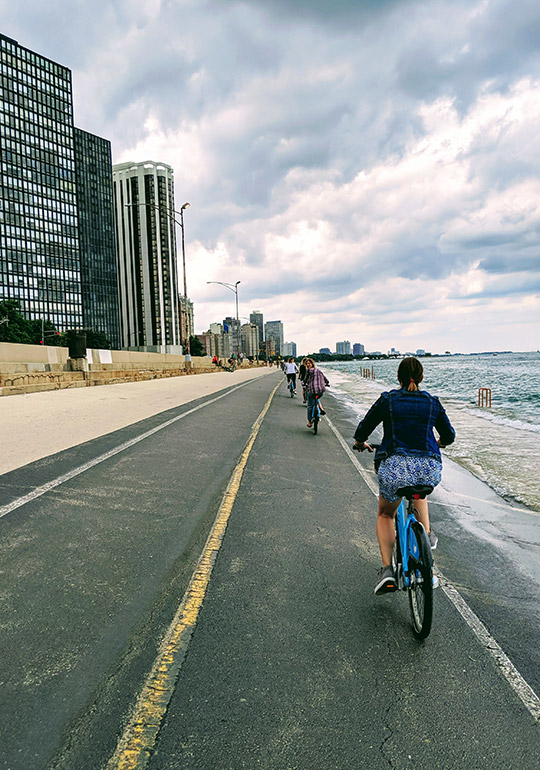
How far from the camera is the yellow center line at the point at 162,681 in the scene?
7.44 feet

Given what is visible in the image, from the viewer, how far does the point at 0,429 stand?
1137 cm

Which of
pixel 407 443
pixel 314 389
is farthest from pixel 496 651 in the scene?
pixel 314 389

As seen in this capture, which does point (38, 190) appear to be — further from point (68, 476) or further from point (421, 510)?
point (421, 510)

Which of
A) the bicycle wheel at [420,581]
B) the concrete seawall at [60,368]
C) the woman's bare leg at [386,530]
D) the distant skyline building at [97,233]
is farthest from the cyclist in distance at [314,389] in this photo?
the distant skyline building at [97,233]

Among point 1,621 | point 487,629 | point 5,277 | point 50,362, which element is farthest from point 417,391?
Result: point 5,277

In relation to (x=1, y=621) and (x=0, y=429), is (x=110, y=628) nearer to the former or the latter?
(x=1, y=621)

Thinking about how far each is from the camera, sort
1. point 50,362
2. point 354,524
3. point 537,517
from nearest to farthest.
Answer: point 354,524
point 537,517
point 50,362

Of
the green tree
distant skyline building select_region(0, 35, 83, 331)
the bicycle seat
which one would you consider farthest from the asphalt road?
distant skyline building select_region(0, 35, 83, 331)

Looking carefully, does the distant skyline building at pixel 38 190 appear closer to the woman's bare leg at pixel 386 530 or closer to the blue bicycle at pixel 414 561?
the woman's bare leg at pixel 386 530

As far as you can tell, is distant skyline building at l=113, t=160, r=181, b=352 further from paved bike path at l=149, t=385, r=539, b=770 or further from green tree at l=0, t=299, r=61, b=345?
paved bike path at l=149, t=385, r=539, b=770

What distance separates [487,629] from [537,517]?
12.1ft

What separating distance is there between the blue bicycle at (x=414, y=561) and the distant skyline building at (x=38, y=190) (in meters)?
144

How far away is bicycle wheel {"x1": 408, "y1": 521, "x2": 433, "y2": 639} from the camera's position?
3154mm

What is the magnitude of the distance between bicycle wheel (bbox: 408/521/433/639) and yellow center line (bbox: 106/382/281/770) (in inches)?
61.0
